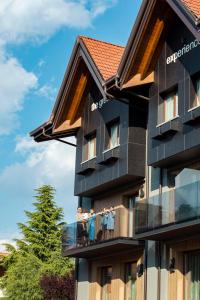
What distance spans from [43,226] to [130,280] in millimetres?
28898

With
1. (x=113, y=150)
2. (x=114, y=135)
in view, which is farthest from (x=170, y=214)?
(x=114, y=135)

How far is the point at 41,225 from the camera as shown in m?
56.4

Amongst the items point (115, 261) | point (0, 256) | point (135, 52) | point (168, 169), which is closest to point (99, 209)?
point (115, 261)

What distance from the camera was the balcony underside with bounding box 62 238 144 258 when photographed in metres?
26.8

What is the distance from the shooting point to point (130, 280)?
28312 mm

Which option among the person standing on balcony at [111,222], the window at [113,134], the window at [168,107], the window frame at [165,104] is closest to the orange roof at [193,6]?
the window frame at [165,104]

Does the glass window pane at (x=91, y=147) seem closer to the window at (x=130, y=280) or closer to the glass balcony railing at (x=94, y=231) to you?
the glass balcony railing at (x=94, y=231)

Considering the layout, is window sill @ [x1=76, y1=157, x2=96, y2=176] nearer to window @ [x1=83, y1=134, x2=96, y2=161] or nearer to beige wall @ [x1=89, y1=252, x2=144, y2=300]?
window @ [x1=83, y1=134, x2=96, y2=161]

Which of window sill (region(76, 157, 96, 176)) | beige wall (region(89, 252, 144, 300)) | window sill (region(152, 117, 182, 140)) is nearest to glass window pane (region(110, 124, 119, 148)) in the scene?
window sill (region(76, 157, 96, 176))

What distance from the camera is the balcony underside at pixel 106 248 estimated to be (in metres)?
26.8

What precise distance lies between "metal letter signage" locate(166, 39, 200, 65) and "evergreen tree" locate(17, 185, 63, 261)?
3154cm

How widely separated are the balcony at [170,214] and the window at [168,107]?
2.54m

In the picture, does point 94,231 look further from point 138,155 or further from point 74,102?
point 74,102

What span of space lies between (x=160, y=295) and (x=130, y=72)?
8.34m
